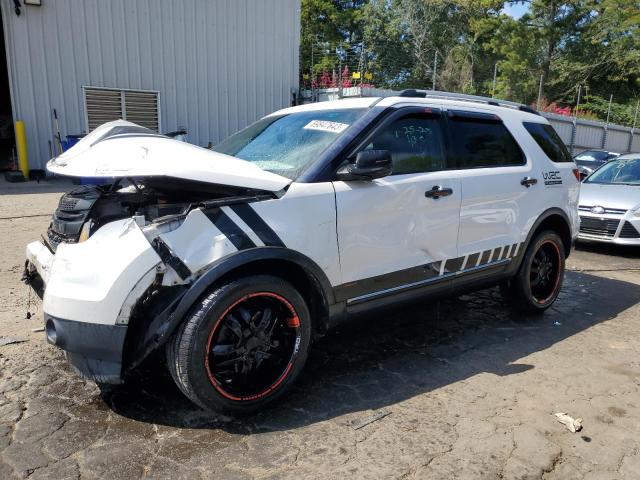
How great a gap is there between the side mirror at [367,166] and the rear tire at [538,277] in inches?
81.8

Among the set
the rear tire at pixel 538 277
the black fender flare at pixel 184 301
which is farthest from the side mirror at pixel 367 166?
the rear tire at pixel 538 277

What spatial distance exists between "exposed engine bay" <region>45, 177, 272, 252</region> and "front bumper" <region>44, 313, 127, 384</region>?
52cm

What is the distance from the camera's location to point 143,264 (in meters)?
2.52

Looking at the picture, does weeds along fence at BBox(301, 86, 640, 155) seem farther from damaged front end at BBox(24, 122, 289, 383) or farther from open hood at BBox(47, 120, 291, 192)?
damaged front end at BBox(24, 122, 289, 383)

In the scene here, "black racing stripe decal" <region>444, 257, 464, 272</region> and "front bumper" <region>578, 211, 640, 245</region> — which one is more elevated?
"black racing stripe decal" <region>444, 257, 464, 272</region>

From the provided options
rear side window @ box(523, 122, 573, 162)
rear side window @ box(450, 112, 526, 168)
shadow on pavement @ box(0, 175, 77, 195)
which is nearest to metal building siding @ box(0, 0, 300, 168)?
shadow on pavement @ box(0, 175, 77, 195)

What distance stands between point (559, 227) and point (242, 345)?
3.51 m

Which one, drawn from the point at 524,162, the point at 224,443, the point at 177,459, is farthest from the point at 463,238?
the point at 177,459

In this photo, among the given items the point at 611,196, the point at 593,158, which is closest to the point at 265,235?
the point at 611,196

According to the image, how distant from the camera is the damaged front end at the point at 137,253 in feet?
8.30

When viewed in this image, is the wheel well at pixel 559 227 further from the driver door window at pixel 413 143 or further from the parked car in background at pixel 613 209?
the parked car in background at pixel 613 209

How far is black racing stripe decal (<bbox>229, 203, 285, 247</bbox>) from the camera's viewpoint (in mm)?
2785

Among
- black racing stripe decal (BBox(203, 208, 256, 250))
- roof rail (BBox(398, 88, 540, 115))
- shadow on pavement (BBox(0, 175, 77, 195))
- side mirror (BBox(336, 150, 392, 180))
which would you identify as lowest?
shadow on pavement (BBox(0, 175, 77, 195))

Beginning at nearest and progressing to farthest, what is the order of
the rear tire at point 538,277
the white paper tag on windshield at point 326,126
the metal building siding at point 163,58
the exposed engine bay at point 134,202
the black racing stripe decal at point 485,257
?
the exposed engine bay at point 134,202 → the white paper tag on windshield at point 326,126 → the black racing stripe decal at point 485,257 → the rear tire at point 538,277 → the metal building siding at point 163,58
